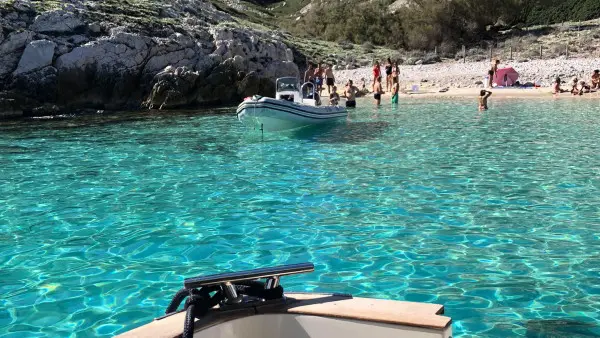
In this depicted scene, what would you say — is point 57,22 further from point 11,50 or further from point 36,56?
point 11,50

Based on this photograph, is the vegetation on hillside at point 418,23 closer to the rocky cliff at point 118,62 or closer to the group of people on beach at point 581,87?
the group of people on beach at point 581,87

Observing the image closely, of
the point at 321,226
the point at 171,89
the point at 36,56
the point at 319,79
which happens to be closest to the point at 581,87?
the point at 319,79

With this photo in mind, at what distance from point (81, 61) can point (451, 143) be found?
18.4 metres

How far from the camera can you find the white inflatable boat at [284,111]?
1594 centimetres

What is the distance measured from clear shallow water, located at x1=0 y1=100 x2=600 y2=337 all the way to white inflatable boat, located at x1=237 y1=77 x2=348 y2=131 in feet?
4.63

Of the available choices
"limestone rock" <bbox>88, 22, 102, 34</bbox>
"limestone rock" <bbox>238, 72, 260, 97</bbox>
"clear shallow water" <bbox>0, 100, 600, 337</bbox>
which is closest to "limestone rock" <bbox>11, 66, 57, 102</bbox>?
"limestone rock" <bbox>88, 22, 102, 34</bbox>

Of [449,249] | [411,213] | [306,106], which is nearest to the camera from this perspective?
[449,249]

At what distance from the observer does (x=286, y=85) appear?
18188 millimetres

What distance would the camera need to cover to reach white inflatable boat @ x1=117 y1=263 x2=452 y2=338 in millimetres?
2479

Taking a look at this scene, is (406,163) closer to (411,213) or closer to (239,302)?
(411,213)

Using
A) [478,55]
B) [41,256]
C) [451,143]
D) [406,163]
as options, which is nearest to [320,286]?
[41,256]

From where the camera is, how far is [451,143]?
1391cm

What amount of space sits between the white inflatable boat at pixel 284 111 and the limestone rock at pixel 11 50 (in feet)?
43.5

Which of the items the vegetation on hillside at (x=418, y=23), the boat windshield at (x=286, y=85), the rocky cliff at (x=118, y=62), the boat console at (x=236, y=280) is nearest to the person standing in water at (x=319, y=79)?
the rocky cliff at (x=118, y=62)
